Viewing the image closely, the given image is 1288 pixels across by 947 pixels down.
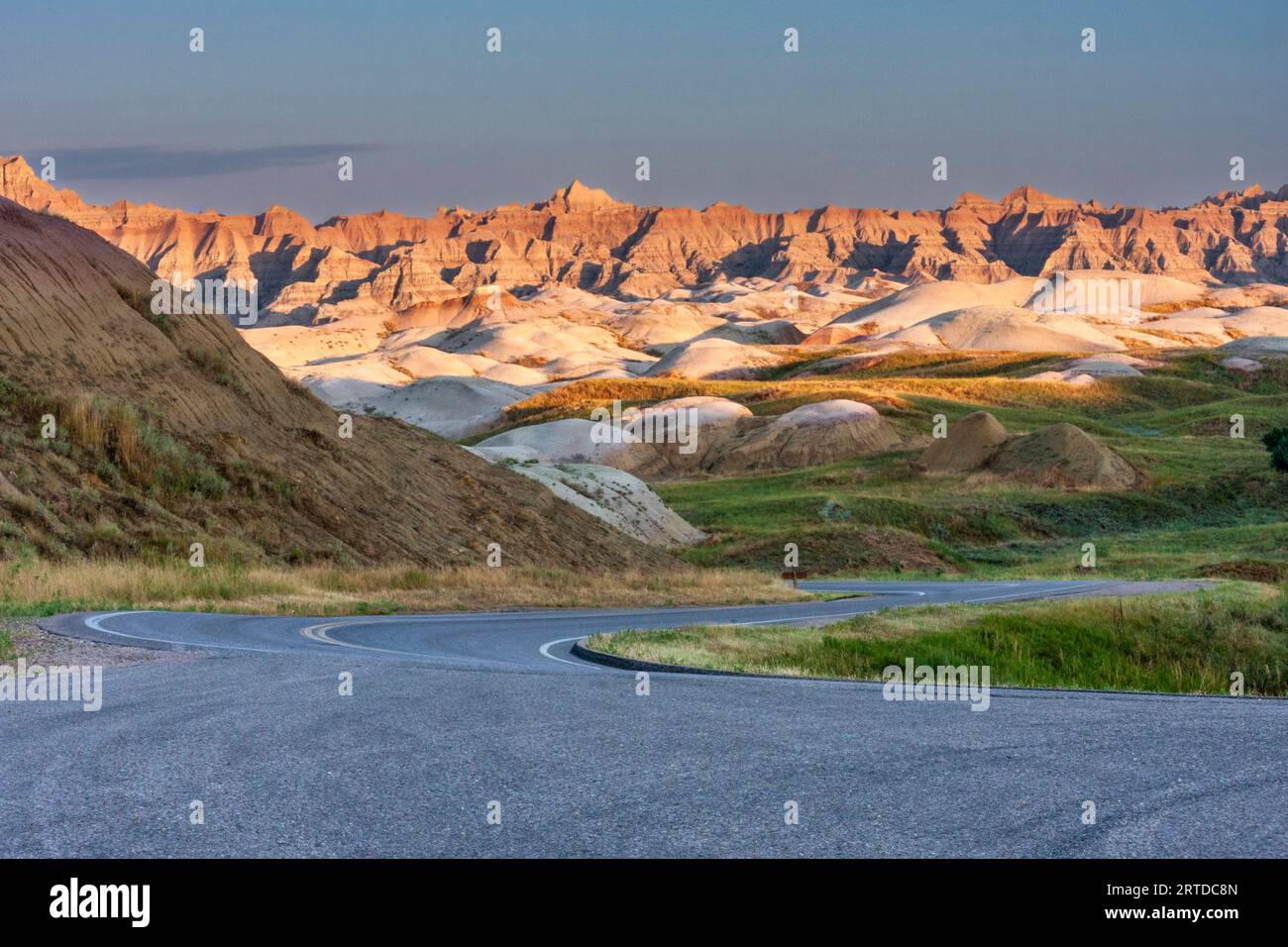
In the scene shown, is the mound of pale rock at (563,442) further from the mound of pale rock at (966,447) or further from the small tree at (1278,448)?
the small tree at (1278,448)

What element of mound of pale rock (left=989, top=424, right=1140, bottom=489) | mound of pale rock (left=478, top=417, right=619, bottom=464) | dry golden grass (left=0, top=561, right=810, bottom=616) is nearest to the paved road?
dry golden grass (left=0, top=561, right=810, bottom=616)

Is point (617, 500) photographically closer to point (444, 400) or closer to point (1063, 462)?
point (1063, 462)

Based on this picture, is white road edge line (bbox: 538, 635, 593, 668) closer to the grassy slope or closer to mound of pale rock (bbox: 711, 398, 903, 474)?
the grassy slope

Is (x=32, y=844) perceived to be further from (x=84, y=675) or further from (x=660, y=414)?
(x=660, y=414)

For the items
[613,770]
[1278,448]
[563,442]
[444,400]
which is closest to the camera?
[613,770]

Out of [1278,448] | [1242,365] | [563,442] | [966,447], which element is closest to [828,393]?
[563,442]

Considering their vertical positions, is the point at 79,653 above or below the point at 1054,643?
above
